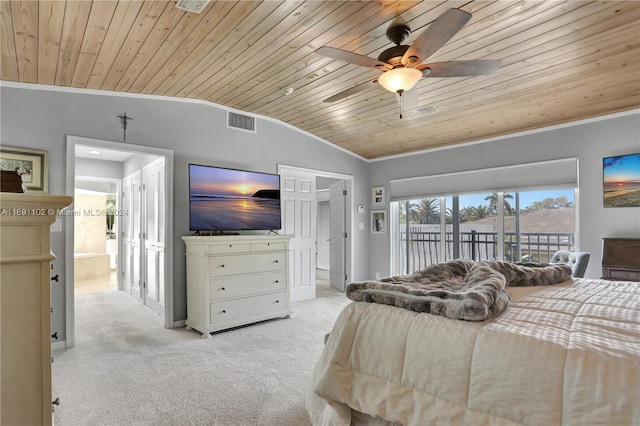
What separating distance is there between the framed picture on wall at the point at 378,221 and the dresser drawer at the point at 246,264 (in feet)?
7.80

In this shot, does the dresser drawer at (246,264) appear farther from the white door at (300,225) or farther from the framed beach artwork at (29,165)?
the framed beach artwork at (29,165)

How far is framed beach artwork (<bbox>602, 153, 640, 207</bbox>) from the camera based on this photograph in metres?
3.62

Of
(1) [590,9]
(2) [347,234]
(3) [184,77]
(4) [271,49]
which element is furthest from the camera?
(2) [347,234]

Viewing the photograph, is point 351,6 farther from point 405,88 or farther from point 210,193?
point 210,193

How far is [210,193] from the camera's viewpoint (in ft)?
13.1

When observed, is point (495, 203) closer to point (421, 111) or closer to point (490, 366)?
point (421, 111)

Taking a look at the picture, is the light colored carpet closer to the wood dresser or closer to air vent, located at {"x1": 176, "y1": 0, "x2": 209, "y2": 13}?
air vent, located at {"x1": 176, "y1": 0, "x2": 209, "y2": 13}

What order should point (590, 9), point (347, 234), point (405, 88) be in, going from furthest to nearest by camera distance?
point (347, 234) < point (405, 88) < point (590, 9)

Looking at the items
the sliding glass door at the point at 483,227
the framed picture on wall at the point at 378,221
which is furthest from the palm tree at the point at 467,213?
the framed picture on wall at the point at 378,221

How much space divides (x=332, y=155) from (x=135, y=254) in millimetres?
3533

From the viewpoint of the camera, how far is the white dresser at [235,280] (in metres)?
3.60

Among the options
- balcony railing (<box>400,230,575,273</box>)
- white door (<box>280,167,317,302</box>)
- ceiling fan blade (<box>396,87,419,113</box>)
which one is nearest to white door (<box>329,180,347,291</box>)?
white door (<box>280,167,317,302</box>)

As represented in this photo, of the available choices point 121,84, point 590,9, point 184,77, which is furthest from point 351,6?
point 121,84

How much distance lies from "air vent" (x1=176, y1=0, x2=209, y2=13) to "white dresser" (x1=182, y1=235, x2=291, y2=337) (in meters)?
2.13
